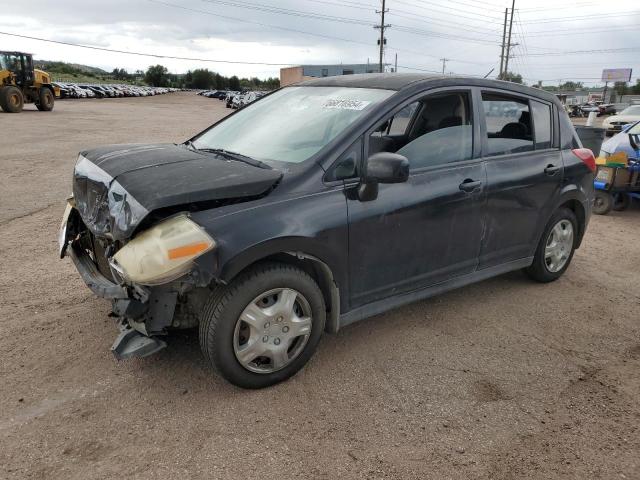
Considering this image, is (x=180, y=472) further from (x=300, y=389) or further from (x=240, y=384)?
(x=300, y=389)

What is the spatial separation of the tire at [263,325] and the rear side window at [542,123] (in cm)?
259

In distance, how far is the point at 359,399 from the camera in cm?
298

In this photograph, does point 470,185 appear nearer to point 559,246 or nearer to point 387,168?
point 387,168

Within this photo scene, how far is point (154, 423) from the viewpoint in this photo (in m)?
2.73

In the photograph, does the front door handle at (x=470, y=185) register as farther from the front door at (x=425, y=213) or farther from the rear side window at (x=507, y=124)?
the rear side window at (x=507, y=124)

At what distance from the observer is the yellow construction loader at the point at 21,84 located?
25.6 meters

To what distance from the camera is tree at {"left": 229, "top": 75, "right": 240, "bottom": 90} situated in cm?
12257

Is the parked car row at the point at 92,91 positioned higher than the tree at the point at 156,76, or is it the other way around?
the tree at the point at 156,76

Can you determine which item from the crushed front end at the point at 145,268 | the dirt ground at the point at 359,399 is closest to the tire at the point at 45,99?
the dirt ground at the point at 359,399

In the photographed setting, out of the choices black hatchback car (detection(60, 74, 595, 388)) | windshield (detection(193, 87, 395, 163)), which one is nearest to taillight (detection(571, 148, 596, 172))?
black hatchback car (detection(60, 74, 595, 388))

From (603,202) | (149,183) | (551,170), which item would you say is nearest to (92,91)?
(603,202)

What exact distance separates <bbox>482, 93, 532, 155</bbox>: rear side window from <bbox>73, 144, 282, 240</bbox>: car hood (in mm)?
1905

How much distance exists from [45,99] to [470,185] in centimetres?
3019

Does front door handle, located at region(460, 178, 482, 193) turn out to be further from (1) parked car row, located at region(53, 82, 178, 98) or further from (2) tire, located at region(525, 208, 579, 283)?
(1) parked car row, located at region(53, 82, 178, 98)
